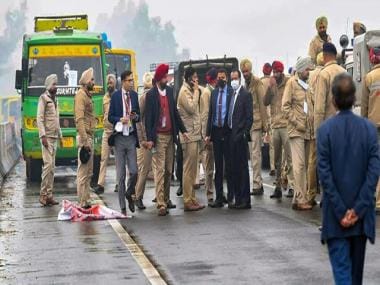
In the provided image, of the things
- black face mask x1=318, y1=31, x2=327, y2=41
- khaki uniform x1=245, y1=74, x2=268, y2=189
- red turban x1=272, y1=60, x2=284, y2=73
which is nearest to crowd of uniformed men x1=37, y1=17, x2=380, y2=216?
red turban x1=272, y1=60, x2=284, y2=73

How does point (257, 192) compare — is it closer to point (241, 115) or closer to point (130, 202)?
point (241, 115)

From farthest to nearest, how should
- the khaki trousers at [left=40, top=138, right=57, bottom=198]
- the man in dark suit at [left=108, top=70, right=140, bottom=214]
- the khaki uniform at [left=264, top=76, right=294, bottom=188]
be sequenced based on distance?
1. the khaki trousers at [left=40, top=138, right=57, bottom=198]
2. the khaki uniform at [left=264, top=76, right=294, bottom=188]
3. the man in dark suit at [left=108, top=70, right=140, bottom=214]

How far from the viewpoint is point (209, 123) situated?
1819cm

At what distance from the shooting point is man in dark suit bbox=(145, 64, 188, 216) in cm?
1711

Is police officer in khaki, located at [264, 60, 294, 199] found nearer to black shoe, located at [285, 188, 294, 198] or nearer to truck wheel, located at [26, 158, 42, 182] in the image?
black shoe, located at [285, 188, 294, 198]

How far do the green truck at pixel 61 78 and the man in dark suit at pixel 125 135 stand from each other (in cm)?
792

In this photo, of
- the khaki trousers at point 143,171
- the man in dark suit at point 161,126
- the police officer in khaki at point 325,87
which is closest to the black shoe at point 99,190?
the khaki trousers at point 143,171

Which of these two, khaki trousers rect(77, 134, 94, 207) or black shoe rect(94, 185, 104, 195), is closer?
khaki trousers rect(77, 134, 94, 207)

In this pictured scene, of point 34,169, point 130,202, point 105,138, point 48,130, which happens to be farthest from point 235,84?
point 34,169

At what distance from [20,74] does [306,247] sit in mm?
14037

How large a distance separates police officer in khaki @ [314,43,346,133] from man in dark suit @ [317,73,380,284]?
6736 millimetres

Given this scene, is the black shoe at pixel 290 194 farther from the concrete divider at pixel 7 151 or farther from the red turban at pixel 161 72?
the concrete divider at pixel 7 151

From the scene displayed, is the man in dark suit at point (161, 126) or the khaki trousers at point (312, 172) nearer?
the khaki trousers at point (312, 172)

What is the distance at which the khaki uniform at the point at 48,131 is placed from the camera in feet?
63.6
